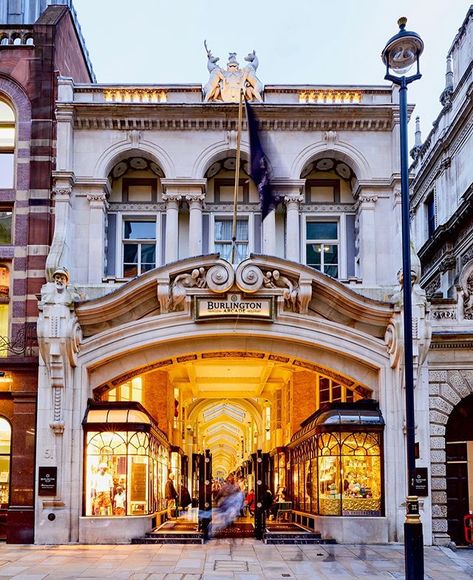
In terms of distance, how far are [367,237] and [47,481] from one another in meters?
11.9

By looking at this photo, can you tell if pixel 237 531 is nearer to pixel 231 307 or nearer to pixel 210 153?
pixel 231 307

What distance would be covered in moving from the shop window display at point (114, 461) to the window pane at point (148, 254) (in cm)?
484

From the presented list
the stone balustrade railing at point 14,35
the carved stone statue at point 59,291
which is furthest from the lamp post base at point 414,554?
the stone balustrade railing at point 14,35

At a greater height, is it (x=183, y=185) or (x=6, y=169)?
(x=6, y=169)

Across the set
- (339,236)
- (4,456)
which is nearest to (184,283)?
(339,236)

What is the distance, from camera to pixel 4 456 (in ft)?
80.9

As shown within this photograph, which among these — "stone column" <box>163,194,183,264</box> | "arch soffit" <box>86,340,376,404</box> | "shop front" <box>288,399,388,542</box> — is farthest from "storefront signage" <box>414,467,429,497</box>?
"stone column" <box>163,194,183,264</box>

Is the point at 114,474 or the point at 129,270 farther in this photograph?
the point at 129,270

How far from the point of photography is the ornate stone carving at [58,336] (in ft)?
76.9

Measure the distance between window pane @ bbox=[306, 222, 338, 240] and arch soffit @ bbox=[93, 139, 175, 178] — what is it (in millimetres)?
4777

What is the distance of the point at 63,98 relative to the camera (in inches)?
1032

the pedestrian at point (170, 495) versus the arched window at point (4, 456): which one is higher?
the arched window at point (4, 456)

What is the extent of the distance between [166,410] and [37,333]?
11396 millimetres

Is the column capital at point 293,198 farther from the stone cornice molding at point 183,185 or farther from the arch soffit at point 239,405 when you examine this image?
the arch soffit at point 239,405
